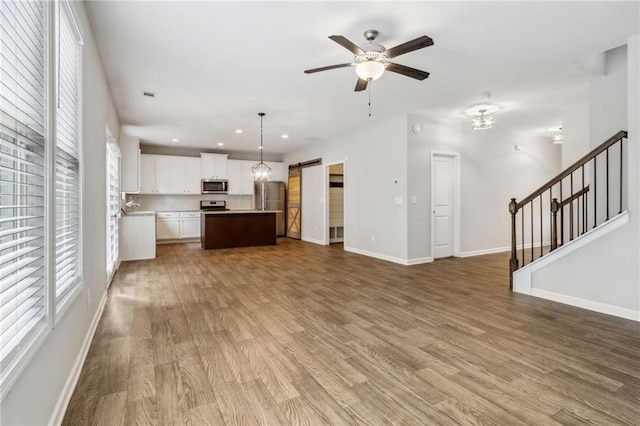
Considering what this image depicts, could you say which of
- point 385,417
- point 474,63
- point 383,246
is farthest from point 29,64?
point 383,246

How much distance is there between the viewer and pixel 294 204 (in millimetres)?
9555

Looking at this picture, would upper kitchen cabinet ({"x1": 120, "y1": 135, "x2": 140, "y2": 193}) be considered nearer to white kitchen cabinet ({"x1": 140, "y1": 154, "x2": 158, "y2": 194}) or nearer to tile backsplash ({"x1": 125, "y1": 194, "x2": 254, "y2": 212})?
white kitchen cabinet ({"x1": 140, "y1": 154, "x2": 158, "y2": 194})

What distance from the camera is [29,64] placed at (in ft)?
4.42

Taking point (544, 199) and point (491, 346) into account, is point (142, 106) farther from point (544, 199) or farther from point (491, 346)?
point (544, 199)

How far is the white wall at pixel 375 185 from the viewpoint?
5672 millimetres

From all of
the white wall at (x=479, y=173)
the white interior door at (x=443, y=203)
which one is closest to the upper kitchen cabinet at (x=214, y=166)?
the white wall at (x=479, y=173)

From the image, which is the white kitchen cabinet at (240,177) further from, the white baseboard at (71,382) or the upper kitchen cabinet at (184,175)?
the white baseboard at (71,382)

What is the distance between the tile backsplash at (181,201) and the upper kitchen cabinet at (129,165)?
7.89 feet

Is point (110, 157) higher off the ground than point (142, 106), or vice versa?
point (142, 106)

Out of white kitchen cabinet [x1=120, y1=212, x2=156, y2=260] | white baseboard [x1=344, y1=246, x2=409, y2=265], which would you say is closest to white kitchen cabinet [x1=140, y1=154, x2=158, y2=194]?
white kitchen cabinet [x1=120, y1=212, x2=156, y2=260]

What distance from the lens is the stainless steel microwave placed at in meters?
9.02

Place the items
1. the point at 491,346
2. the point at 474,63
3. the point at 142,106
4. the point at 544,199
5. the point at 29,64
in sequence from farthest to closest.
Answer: the point at 544,199
the point at 142,106
the point at 474,63
the point at 491,346
the point at 29,64

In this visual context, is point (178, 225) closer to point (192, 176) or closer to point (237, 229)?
point (192, 176)

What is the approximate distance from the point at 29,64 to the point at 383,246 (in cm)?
548
